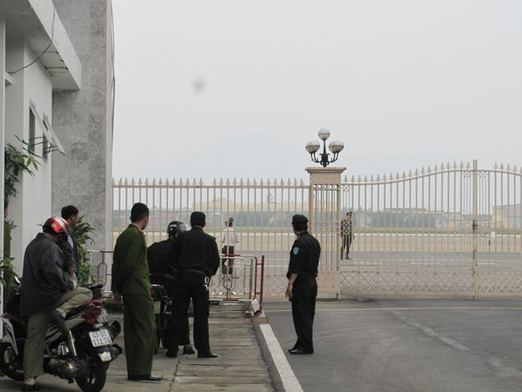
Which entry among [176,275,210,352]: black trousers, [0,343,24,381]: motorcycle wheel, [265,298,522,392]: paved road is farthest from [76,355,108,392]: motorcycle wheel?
[176,275,210,352]: black trousers

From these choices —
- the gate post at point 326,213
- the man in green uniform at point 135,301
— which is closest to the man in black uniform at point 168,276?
the man in green uniform at point 135,301

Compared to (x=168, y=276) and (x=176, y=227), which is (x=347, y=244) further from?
(x=168, y=276)

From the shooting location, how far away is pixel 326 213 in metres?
20.9

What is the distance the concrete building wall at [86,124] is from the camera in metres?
19.0

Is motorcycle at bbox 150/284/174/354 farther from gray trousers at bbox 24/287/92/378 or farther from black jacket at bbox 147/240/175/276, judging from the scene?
gray trousers at bbox 24/287/92/378

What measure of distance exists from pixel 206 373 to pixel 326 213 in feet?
33.0

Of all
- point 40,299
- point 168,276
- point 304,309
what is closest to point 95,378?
point 40,299

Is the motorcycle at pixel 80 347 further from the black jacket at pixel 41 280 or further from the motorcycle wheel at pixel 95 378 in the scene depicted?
the black jacket at pixel 41 280

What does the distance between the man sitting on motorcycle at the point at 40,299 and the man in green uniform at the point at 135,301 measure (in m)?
0.82

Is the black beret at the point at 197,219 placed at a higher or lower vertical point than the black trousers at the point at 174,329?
higher

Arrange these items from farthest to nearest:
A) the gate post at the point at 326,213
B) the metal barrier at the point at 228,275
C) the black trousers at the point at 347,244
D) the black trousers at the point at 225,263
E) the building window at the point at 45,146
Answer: the black trousers at the point at 347,244
the gate post at the point at 326,213
the black trousers at the point at 225,263
the metal barrier at the point at 228,275
the building window at the point at 45,146

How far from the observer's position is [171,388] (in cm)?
1009

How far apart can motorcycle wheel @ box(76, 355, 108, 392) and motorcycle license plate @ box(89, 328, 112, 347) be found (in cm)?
15

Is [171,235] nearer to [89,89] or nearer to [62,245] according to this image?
[62,245]
